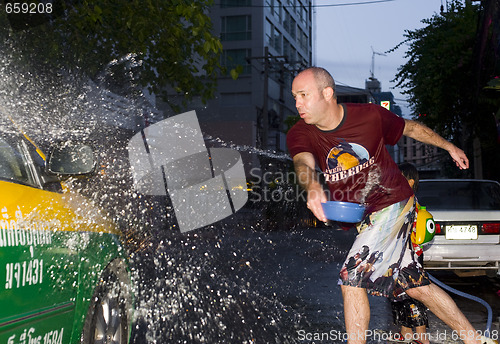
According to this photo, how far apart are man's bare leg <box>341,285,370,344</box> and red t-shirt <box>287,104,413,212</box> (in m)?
0.53

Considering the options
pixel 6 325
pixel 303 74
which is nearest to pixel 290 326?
pixel 303 74

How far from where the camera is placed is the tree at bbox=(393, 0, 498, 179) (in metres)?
16.3

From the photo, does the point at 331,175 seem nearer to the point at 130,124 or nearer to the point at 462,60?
the point at 462,60

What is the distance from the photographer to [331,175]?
387 centimetres

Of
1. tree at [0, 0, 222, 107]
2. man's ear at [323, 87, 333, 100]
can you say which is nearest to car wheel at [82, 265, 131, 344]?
man's ear at [323, 87, 333, 100]

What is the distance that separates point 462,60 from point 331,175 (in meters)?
14.4

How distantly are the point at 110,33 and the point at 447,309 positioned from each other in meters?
7.99

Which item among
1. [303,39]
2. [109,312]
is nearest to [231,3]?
[303,39]

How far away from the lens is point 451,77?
18.3 m

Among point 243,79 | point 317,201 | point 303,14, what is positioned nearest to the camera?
point 317,201

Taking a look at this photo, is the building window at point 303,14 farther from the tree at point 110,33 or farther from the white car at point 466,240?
the white car at point 466,240

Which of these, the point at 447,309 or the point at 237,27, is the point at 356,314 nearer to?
the point at 447,309

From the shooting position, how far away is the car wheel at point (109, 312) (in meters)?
3.57

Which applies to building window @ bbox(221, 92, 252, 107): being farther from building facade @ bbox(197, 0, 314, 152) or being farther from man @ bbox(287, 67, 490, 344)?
man @ bbox(287, 67, 490, 344)
